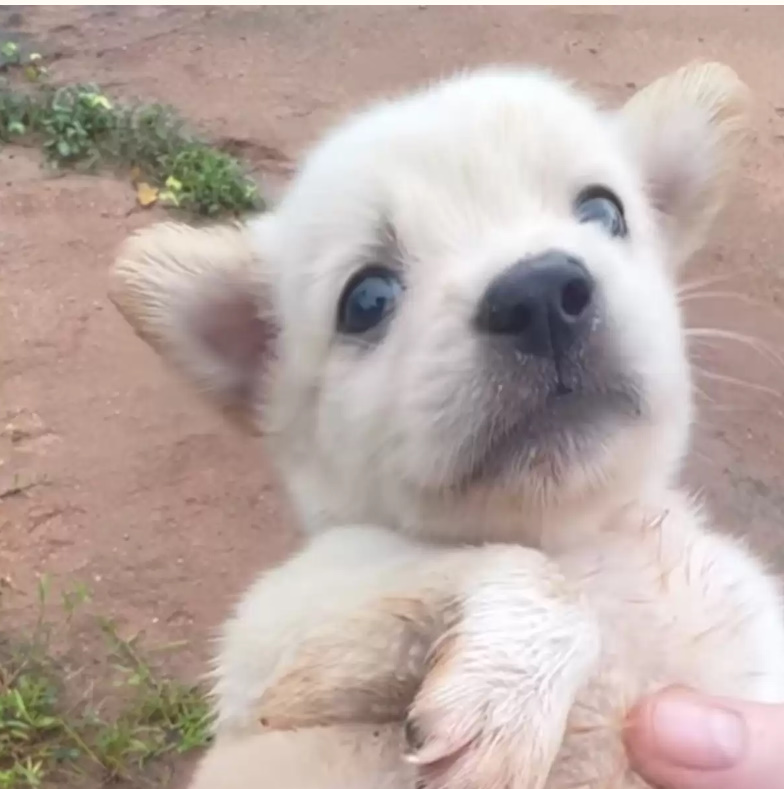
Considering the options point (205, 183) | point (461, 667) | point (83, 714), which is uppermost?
point (461, 667)

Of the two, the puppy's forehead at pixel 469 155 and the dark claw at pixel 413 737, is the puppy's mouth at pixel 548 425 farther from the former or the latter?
the dark claw at pixel 413 737

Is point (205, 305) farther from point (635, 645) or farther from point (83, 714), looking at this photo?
point (83, 714)

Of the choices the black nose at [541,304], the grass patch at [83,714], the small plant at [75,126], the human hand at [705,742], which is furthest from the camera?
the small plant at [75,126]

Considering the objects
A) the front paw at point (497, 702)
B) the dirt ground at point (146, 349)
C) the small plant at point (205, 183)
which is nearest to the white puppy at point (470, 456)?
the front paw at point (497, 702)

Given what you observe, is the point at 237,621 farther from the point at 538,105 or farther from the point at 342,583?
the point at 538,105

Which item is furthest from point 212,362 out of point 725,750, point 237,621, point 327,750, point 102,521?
point 102,521

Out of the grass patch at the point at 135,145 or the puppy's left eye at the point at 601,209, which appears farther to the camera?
the grass patch at the point at 135,145

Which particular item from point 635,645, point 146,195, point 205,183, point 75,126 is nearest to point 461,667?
point 635,645

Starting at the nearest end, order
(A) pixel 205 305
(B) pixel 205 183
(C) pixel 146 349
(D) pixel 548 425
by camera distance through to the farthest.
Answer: (D) pixel 548 425 < (A) pixel 205 305 < (C) pixel 146 349 < (B) pixel 205 183
